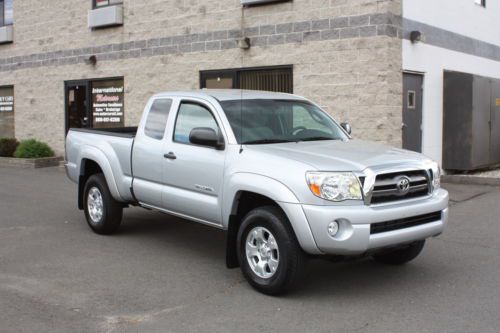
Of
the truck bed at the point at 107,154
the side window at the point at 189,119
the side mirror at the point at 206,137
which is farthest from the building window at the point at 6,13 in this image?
the side mirror at the point at 206,137

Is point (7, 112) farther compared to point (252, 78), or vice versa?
point (7, 112)

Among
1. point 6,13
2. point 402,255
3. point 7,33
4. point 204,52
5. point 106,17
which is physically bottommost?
point 402,255

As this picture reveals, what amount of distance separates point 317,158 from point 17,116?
53.8ft

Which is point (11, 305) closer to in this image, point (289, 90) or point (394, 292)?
point (394, 292)

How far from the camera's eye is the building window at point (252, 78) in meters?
12.9

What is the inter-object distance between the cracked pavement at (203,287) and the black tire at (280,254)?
0.14 meters

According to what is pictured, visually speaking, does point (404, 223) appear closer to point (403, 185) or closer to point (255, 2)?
point (403, 185)

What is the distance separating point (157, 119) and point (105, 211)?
1.50 meters

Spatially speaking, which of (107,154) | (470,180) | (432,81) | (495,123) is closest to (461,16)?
(432,81)

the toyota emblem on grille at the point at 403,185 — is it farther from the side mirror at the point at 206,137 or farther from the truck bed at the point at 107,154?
the truck bed at the point at 107,154

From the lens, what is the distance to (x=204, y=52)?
14156mm

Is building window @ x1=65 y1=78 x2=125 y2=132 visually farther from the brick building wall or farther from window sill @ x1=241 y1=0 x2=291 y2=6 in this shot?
window sill @ x1=241 y1=0 x2=291 y2=6

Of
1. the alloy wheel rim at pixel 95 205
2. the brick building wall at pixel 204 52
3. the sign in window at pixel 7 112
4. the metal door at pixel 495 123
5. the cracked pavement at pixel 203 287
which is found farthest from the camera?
the sign in window at pixel 7 112

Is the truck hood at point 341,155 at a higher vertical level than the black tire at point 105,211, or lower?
higher
